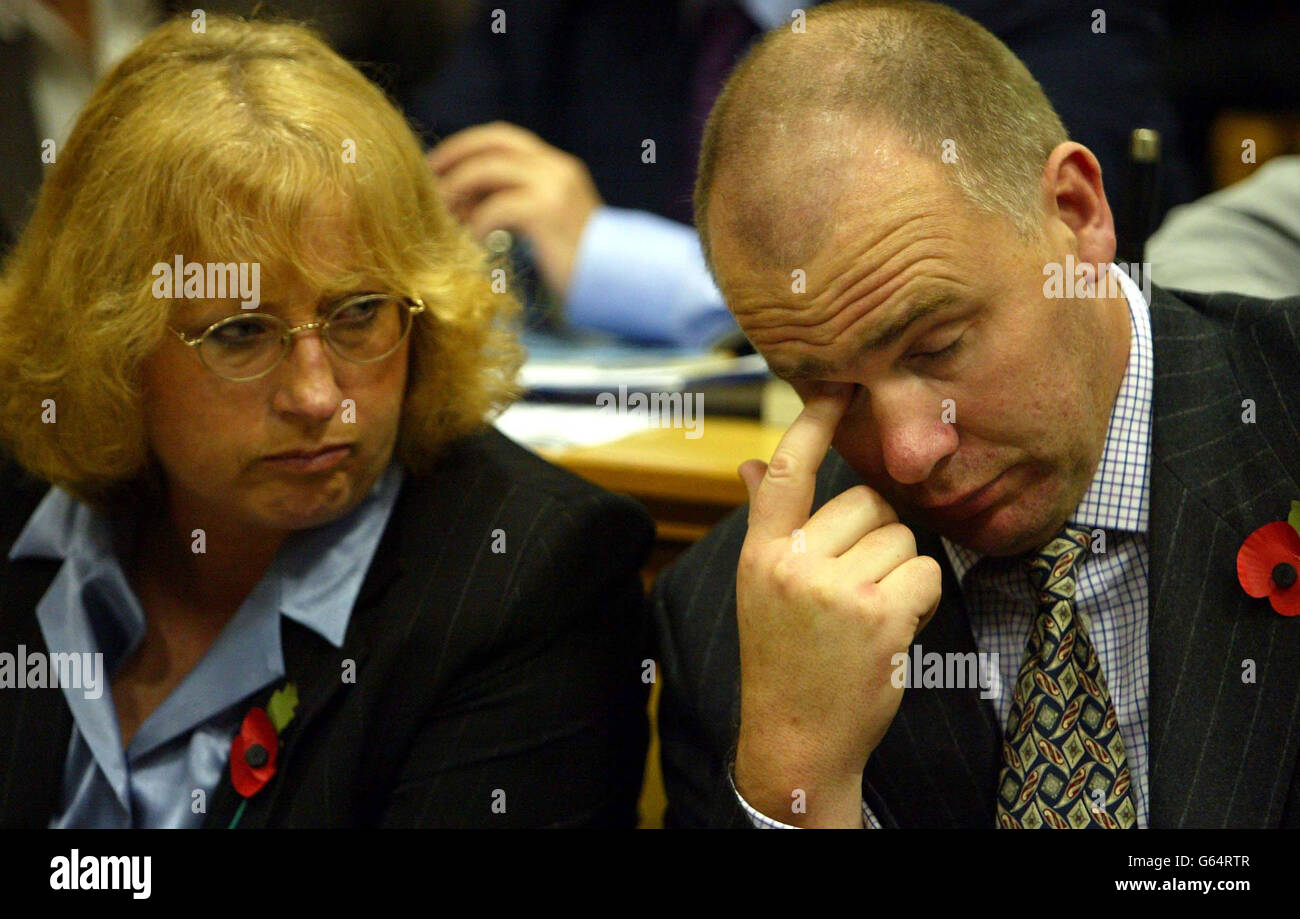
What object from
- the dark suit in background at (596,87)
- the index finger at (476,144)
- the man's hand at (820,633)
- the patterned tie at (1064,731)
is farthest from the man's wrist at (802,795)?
the dark suit in background at (596,87)

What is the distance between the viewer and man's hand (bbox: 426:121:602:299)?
2838mm

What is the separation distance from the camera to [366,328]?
1666 millimetres

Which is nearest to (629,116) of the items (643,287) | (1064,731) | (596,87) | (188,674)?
(596,87)

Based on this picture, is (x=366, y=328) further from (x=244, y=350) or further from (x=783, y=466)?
(x=783, y=466)

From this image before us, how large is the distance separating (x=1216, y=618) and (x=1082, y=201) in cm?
43

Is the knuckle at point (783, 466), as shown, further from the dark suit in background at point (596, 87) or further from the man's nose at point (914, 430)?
the dark suit in background at point (596, 87)

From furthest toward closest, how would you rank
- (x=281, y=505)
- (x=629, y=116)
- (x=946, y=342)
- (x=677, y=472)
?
(x=629, y=116) < (x=677, y=472) < (x=281, y=505) < (x=946, y=342)

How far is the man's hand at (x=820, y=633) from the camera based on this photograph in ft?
4.65

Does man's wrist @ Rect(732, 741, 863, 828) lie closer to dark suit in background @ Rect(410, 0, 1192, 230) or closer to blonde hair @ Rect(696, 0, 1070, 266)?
blonde hair @ Rect(696, 0, 1070, 266)

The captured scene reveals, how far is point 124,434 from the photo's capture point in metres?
1.69

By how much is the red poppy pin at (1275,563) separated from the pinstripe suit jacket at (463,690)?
683 mm

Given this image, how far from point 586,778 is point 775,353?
1.86 ft

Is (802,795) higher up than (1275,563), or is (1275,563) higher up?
(1275,563)

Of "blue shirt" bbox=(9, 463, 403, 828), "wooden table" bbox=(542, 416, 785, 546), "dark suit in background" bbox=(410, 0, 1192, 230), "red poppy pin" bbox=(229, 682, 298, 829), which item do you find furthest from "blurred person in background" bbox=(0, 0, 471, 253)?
"red poppy pin" bbox=(229, 682, 298, 829)
